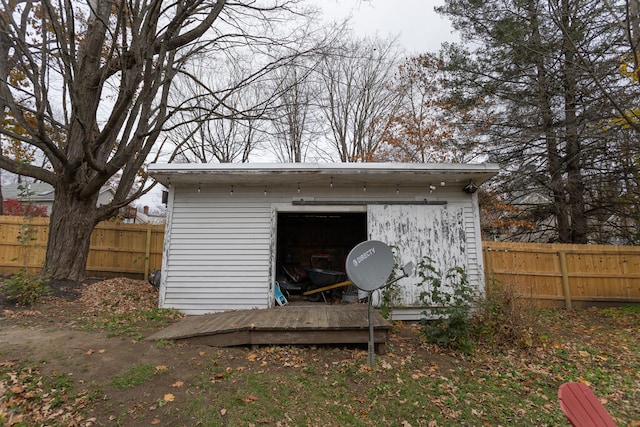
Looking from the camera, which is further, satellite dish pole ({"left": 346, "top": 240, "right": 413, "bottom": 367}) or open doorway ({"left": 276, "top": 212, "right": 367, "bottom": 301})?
open doorway ({"left": 276, "top": 212, "right": 367, "bottom": 301})

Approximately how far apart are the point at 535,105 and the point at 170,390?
11.4 metres

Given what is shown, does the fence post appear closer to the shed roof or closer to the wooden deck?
the shed roof

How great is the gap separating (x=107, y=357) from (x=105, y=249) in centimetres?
599

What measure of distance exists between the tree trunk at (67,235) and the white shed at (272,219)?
216 centimetres

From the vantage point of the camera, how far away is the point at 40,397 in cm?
290

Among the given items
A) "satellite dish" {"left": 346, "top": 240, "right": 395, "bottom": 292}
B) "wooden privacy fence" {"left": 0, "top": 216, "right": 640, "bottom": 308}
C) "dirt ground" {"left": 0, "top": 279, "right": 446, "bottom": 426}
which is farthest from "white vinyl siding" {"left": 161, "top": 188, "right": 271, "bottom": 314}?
"satellite dish" {"left": 346, "top": 240, "right": 395, "bottom": 292}

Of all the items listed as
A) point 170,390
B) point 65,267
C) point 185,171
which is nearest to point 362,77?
point 185,171

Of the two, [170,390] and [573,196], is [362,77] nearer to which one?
[573,196]

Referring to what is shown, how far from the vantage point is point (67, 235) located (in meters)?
6.60

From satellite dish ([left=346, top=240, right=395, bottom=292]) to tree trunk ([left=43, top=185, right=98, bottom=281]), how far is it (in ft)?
20.7

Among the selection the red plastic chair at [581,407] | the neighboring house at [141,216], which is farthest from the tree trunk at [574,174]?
the neighboring house at [141,216]

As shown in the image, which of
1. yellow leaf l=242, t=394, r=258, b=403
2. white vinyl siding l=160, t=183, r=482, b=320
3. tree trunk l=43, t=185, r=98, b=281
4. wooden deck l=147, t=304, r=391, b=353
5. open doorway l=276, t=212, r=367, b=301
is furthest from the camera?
open doorway l=276, t=212, r=367, b=301

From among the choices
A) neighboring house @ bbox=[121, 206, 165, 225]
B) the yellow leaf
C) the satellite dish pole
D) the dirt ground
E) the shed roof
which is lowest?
the yellow leaf

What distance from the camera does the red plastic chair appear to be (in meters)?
1.70
